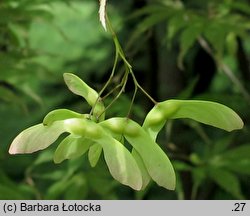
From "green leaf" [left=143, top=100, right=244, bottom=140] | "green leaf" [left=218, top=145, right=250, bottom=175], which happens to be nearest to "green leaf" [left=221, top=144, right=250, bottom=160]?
"green leaf" [left=218, top=145, right=250, bottom=175]

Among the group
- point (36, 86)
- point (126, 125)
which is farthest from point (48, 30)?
point (126, 125)

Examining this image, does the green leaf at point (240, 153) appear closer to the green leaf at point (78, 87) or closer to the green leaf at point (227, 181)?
the green leaf at point (227, 181)

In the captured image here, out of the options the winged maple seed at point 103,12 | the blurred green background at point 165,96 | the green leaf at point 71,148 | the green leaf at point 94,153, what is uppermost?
the winged maple seed at point 103,12

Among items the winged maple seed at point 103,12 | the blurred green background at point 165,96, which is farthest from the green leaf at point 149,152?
the blurred green background at point 165,96

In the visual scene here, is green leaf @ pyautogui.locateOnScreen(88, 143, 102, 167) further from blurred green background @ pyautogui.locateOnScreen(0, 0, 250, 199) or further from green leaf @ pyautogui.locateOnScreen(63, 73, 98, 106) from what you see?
blurred green background @ pyautogui.locateOnScreen(0, 0, 250, 199)

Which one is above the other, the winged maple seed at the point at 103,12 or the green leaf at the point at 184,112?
the winged maple seed at the point at 103,12

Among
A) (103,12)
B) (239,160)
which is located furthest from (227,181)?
(103,12)

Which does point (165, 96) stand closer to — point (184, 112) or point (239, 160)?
point (239, 160)
